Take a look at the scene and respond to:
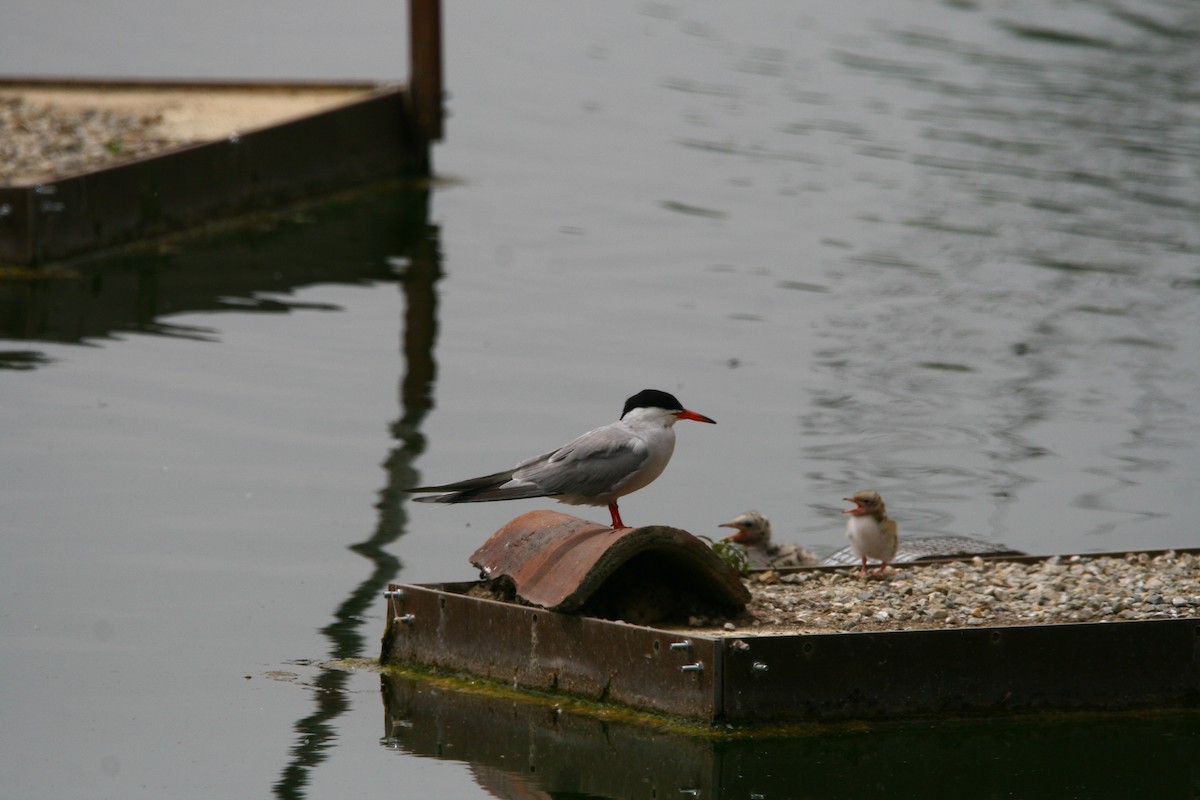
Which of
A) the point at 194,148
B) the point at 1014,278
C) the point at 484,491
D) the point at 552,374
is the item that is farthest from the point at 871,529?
the point at 1014,278

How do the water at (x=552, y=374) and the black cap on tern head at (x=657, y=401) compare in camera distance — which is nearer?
the water at (x=552, y=374)

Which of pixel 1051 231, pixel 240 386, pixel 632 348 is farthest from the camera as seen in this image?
pixel 1051 231

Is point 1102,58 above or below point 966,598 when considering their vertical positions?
above

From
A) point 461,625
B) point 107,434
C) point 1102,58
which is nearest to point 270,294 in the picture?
point 107,434

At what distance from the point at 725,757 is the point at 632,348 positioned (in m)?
7.03

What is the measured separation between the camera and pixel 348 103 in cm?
1683

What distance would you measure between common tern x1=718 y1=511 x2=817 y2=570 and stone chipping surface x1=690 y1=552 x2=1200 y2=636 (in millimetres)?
639

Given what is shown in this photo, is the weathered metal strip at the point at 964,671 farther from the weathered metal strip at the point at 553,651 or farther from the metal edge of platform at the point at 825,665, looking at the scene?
the weathered metal strip at the point at 553,651

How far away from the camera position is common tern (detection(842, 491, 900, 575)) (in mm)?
7586

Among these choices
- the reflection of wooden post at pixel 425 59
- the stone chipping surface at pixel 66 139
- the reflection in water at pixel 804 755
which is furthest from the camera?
the reflection of wooden post at pixel 425 59

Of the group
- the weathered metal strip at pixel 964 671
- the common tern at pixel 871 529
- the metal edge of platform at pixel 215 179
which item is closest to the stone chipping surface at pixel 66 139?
the metal edge of platform at pixel 215 179

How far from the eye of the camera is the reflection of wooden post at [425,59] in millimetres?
17516

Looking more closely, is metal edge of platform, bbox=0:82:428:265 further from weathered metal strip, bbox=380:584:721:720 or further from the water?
weathered metal strip, bbox=380:584:721:720

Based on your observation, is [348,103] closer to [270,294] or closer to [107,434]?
[270,294]
